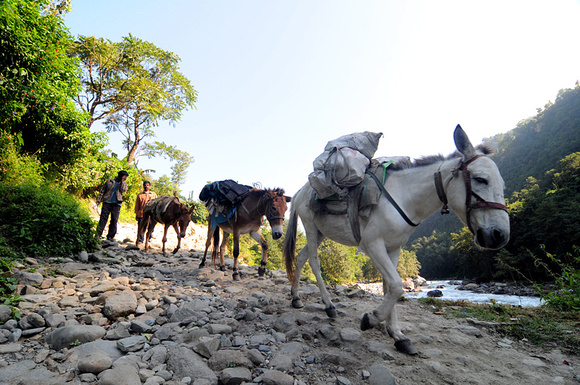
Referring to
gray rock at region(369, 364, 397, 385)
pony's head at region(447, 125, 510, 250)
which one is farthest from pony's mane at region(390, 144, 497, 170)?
gray rock at region(369, 364, 397, 385)

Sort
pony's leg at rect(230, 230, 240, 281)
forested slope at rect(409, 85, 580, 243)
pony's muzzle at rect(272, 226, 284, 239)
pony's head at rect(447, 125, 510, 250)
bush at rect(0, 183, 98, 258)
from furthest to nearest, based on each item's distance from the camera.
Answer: forested slope at rect(409, 85, 580, 243) → pony's leg at rect(230, 230, 240, 281) → pony's muzzle at rect(272, 226, 284, 239) → bush at rect(0, 183, 98, 258) → pony's head at rect(447, 125, 510, 250)

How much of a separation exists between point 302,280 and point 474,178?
536cm

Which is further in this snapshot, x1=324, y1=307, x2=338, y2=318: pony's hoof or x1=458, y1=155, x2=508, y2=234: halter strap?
x1=324, y1=307, x2=338, y2=318: pony's hoof

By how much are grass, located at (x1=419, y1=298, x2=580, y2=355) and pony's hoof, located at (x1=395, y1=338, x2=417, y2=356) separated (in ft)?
5.82

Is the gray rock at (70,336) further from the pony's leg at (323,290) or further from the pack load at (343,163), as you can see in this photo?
the pack load at (343,163)

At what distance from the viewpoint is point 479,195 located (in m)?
2.50

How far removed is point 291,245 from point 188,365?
276 cm

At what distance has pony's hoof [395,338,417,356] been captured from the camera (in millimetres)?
2720

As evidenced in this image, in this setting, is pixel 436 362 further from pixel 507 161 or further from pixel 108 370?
pixel 507 161

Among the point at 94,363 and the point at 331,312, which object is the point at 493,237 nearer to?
the point at 331,312

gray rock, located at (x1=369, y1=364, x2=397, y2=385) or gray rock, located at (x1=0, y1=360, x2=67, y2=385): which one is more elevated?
gray rock, located at (x1=369, y1=364, x2=397, y2=385)

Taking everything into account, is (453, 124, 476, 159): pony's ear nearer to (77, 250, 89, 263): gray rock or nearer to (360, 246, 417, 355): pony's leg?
(360, 246, 417, 355): pony's leg

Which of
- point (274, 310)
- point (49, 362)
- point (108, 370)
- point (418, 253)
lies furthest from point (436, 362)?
point (418, 253)

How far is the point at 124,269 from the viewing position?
577 centimetres
